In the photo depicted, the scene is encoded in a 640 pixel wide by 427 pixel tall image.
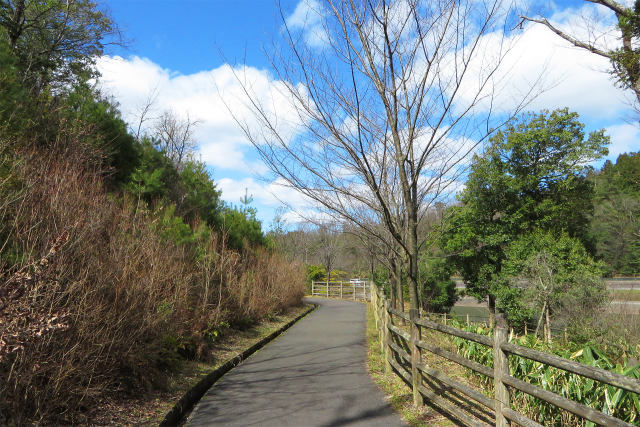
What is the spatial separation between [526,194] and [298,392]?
989 inches

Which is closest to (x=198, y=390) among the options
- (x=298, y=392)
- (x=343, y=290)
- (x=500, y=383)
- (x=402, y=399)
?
(x=298, y=392)

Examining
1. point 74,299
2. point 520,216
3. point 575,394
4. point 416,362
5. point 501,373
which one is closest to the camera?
point 501,373

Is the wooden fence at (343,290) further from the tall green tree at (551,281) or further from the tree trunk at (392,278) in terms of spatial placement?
the tree trunk at (392,278)

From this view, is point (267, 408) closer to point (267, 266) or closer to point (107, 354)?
point (107, 354)

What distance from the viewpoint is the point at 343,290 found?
41875mm

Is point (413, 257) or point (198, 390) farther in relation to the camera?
point (198, 390)

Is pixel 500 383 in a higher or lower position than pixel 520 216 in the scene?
lower

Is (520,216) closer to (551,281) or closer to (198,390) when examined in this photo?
(551,281)

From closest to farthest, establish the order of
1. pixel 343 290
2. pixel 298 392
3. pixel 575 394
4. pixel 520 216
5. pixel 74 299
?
pixel 74 299, pixel 575 394, pixel 298 392, pixel 520 216, pixel 343 290

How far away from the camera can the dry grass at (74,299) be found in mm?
4020

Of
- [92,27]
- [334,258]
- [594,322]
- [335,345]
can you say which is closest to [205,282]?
[335,345]

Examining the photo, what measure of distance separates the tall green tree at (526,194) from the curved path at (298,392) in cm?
1752

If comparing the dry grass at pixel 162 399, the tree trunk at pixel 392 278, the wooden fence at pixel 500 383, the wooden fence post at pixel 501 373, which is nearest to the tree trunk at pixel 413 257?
the wooden fence at pixel 500 383

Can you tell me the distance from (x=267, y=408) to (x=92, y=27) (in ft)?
58.8
